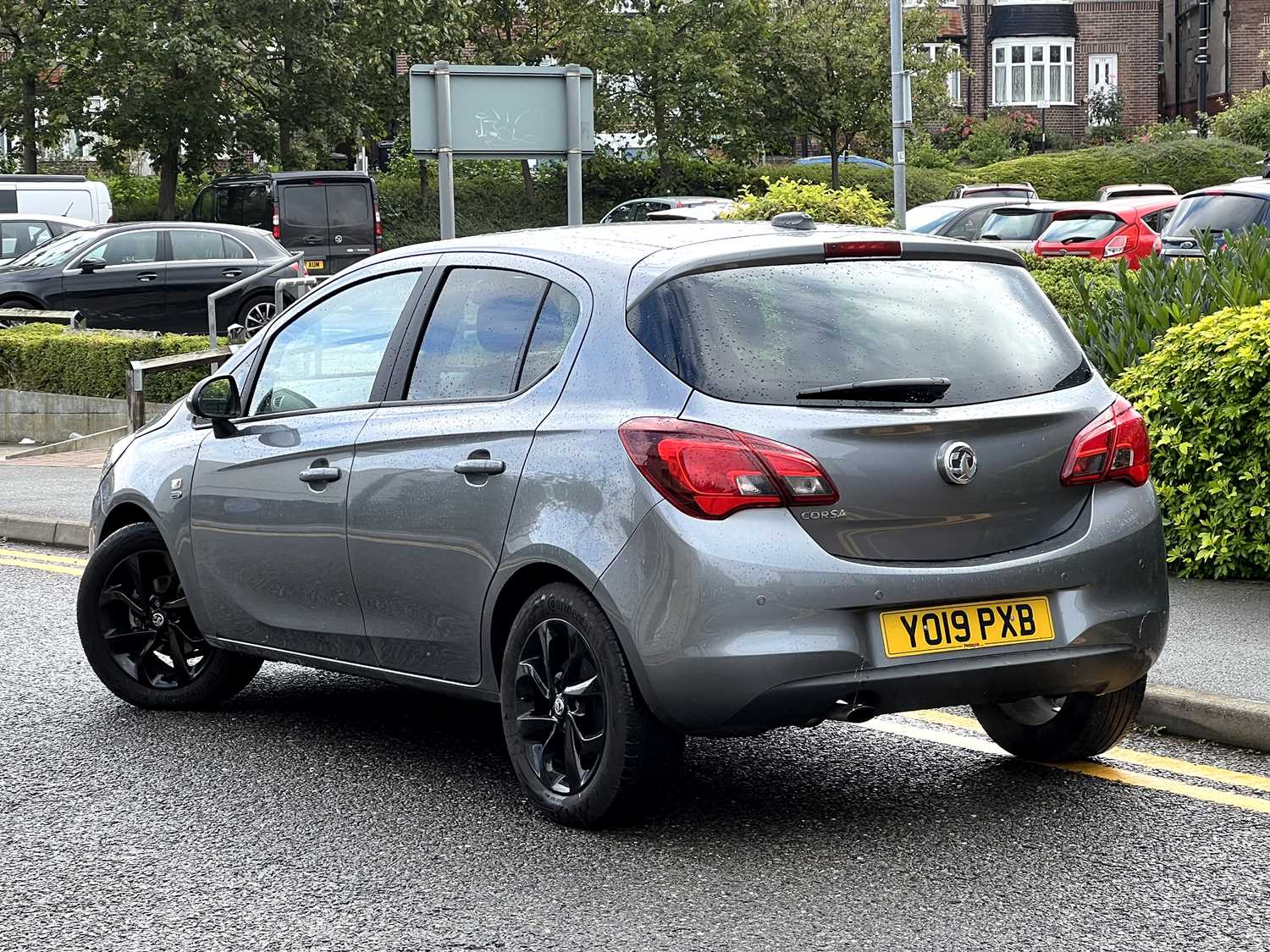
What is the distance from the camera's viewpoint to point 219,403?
6.63 meters

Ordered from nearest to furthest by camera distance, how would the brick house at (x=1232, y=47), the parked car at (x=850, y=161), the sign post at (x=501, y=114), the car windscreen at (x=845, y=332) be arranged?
the car windscreen at (x=845, y=332), the sign post at (x=501, y=114), the parked car at (x=850, y=161), the brick house at (x=1232, y=47)

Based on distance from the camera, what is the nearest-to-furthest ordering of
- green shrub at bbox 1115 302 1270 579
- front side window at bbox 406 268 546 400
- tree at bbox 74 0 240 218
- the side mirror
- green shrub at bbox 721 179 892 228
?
front side window at bbox 406 268 546 400 → the side mirror → green shrub at bbox 1115 302 1270 579 → green shrub at bbox 721 179 892 228 → tree at bbox 74 0 240 218

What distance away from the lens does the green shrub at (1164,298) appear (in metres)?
9.90

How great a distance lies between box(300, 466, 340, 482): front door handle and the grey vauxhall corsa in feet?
0.04

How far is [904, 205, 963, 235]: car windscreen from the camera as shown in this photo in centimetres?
3018

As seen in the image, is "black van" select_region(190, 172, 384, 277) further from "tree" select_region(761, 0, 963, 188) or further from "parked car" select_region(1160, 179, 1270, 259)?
"tree" select_region(761, 0, 963, 188)

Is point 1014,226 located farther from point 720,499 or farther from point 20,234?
point 720,499

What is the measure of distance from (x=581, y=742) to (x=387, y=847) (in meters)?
0.59

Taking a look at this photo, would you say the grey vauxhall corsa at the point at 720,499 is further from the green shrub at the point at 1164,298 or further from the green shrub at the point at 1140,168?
the green shrub at the point at 1140,168

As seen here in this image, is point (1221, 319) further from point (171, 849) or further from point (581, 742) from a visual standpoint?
point (171, 849)

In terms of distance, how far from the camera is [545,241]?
19.1ft

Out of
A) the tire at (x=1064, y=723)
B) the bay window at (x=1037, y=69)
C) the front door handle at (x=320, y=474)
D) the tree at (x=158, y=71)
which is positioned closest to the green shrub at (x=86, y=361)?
the front door handle at (x=320, y=474)

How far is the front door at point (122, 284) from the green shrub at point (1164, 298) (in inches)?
→ 601

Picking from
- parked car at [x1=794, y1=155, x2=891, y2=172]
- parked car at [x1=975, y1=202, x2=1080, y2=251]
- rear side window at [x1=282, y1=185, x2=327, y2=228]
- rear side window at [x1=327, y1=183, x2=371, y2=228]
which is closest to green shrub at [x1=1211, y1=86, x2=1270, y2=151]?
parked car at [x1=794, y1=155, x2=891, y2=172]
